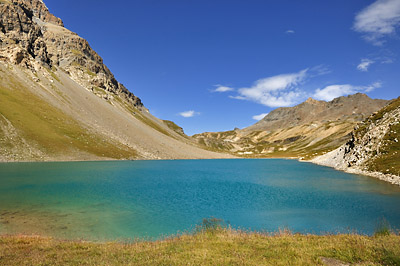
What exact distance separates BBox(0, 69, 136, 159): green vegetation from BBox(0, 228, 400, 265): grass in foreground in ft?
346

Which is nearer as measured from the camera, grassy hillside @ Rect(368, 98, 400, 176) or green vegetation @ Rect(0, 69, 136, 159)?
grassy hillside @ Rect(368, 98, 400, 176)

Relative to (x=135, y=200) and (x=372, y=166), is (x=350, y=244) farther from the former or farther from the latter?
(x=372, y=166)

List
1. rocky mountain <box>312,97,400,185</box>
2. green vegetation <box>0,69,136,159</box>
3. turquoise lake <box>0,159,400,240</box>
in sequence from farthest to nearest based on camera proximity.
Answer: green vegetation <box>0,69,136,159</box>
rocky mountain <box>312,97,400,185</box>
turquoise lake <box>0,159,400,240</box>

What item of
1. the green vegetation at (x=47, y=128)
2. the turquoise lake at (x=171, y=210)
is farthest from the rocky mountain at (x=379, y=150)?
the green vegetation at (x=47, y=128)

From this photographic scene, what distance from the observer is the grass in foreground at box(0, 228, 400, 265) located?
1220 centimetres

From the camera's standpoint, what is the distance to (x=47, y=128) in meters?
118

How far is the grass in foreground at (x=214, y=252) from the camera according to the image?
40.0ft

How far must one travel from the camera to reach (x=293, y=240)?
→ 1648 cm

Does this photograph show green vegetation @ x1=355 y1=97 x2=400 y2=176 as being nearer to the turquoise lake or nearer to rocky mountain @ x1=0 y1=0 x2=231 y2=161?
the turquoise lake

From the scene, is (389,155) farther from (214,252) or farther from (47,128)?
(47,128)

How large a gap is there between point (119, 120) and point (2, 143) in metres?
89.6

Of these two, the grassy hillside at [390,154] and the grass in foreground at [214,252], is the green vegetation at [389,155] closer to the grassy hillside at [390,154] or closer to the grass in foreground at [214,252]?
the grassy hillside at [390,154]

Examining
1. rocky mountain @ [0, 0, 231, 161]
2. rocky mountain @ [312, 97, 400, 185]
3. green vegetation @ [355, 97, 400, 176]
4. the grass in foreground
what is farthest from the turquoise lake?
rocky mountain @ [0, 0, 231, 161]

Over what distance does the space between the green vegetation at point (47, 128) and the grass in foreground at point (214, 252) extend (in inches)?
4157
